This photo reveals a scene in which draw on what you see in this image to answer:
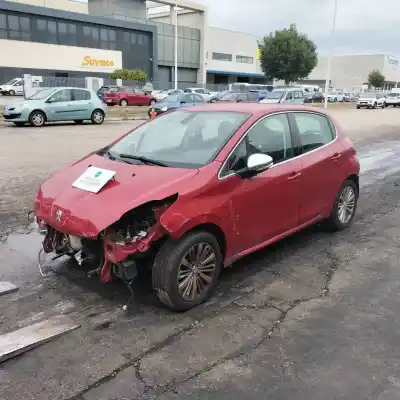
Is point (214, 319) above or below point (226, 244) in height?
below

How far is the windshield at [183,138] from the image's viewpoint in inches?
166

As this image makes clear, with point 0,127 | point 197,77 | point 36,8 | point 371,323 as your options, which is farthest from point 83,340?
point 197,77

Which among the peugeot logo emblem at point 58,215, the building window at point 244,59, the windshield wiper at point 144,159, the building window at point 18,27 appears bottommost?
the peugeot logo emblem at point 58,215

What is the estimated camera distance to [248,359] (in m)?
3.19

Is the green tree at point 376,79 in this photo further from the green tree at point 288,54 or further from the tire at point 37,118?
the tire at point 37,118

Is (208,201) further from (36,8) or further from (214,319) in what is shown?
(36,8)

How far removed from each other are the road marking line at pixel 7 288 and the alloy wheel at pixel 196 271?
157cm

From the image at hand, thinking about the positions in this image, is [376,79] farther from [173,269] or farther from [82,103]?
[173,269]

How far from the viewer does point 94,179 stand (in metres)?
3.99

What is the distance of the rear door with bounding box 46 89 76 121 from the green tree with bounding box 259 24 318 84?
51.3 m

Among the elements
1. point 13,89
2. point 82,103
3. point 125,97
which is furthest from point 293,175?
point 13,89

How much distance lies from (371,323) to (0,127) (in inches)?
697

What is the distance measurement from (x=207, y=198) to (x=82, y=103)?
1709cm

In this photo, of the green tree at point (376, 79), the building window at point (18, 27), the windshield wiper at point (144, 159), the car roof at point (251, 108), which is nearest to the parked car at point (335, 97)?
the building window at point (18, 27)
